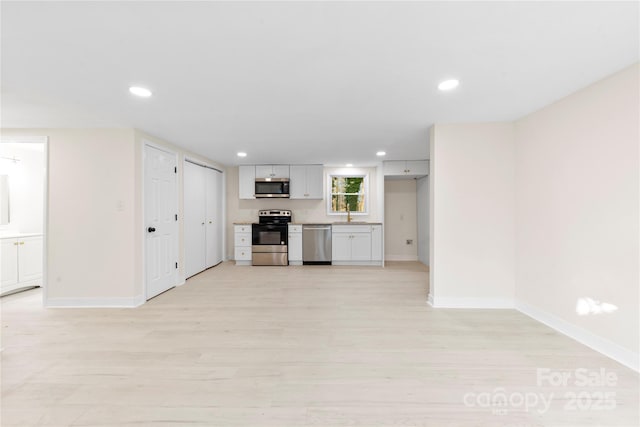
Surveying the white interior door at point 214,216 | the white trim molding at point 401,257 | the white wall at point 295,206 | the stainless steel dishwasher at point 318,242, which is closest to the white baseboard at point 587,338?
the white trim molding at point 401,257

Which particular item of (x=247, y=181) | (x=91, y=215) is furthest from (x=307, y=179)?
(x=91, y=215)

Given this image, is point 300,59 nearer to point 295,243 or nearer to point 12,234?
point 295,243

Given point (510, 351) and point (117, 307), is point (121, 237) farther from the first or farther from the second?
point (510, 351)

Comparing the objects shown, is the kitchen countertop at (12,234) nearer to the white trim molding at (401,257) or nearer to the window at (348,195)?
the window at (348,195)

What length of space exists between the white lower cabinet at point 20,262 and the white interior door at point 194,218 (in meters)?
2.09

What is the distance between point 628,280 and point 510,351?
1.00 metres

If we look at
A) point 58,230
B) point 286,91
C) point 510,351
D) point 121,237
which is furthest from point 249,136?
point 510,351

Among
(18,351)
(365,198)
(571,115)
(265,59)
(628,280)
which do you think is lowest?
(18,351)

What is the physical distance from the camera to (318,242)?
5.85m

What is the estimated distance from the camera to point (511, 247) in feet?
10.4

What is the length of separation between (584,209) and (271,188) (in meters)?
5.00

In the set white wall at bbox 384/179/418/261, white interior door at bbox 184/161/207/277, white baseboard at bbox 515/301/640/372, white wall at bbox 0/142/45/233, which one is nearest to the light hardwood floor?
→ white baseboard at bbox 515/301/640/372

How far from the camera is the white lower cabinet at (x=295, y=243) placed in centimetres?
585

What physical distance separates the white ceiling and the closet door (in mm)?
2566
